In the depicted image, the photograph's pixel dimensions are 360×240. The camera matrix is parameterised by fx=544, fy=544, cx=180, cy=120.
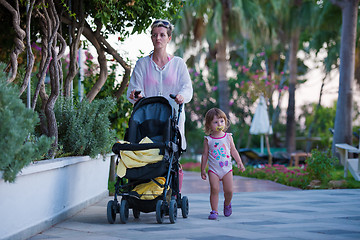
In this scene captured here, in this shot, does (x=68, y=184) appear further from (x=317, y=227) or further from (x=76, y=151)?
(x=317, y=227)

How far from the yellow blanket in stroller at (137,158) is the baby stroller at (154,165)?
0.03 metres

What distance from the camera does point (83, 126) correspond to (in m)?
6.36

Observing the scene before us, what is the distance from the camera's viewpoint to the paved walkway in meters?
4.42

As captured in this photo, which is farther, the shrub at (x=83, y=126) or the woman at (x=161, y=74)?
the shrub at (x=83, y=126)

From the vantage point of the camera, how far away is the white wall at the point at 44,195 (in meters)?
3.97

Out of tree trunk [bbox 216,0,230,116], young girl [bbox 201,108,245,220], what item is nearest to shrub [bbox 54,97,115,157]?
young girl [bbox 201,108,245,220]

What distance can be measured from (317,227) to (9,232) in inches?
102

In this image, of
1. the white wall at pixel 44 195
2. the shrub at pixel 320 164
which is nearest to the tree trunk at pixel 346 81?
the shrub at pixel 320 164

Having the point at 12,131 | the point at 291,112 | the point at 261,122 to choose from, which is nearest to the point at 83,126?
the point at 12,131

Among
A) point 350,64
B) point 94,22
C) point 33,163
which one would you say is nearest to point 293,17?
point 350,64

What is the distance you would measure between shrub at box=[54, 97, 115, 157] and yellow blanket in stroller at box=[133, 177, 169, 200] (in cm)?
131

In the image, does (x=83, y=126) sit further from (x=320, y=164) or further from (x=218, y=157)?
(x=320, y=164)

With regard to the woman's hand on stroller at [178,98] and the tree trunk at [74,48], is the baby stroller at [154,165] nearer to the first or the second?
the woman's hand on stroller at [178,98]

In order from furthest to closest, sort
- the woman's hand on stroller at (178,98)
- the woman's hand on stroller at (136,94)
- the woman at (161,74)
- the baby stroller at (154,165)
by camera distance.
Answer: the woman at (161,74) → the woman's hand on stroller at (136,94) → the woman's hand on stroller at (178,98) → the baby stroller at (154,165)
